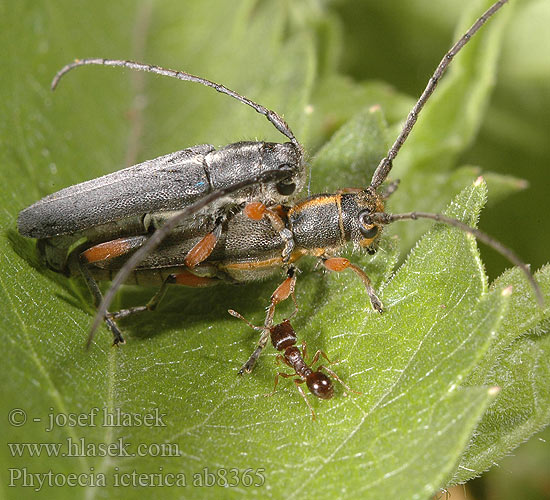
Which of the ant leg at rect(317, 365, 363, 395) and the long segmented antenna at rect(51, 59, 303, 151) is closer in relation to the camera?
the ant leg at rect(317, 365, 363, 395)

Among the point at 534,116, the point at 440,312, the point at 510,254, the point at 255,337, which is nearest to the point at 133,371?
the point at 255,337

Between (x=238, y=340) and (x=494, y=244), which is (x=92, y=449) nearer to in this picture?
(x=238, y=340)

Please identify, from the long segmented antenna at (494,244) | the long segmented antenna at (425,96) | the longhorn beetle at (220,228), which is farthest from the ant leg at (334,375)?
the long segmented antenna at (425,96)

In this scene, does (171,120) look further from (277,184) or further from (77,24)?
(277,184)

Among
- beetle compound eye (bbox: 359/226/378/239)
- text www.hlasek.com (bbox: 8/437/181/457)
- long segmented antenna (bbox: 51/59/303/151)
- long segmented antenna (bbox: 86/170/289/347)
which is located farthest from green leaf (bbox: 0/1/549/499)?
long segmented antenna (bbox: 51/59/303/151)

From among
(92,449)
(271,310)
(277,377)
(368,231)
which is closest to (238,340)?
(271,310)

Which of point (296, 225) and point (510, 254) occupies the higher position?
point (296, 225)

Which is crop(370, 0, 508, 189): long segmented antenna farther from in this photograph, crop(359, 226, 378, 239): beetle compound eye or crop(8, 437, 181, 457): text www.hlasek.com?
crop(8, 437, 181, 457): text www.hlasek.com
